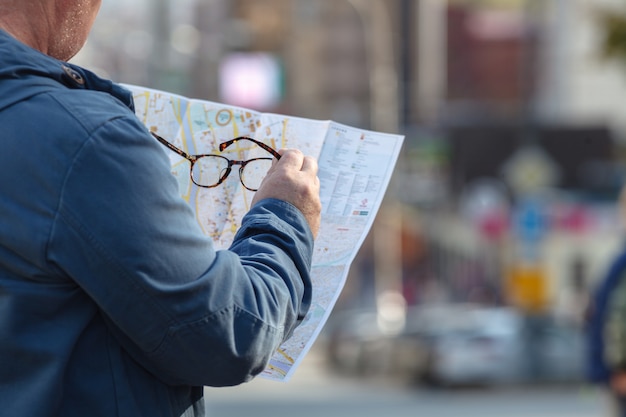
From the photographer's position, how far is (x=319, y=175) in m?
2.22

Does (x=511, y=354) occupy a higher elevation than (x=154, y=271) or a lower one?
lower

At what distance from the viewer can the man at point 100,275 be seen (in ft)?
5.53

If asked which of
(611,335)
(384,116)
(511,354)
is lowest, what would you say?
(511,354)

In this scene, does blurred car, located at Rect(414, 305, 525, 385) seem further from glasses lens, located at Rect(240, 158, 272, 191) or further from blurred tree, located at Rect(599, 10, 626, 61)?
glasses lens, located at Rect(240, 158, 272, 191)

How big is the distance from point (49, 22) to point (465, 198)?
39028mm

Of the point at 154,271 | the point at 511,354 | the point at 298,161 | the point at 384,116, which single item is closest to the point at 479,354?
the point at 511,354

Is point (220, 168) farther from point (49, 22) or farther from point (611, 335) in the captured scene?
point (611, 335)

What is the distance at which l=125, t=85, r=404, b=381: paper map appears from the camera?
2.14 meters

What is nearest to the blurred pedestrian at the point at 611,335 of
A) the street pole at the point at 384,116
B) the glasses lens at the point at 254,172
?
the glasses lens at the point at 254,172

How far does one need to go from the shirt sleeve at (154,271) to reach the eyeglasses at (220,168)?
36 cm

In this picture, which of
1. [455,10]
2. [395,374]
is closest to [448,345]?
[395,374]

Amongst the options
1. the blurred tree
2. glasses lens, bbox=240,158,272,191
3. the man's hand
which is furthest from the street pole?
the man's hand

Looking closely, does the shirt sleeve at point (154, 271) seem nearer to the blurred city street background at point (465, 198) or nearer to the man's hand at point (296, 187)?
the man's hand at point (296, 187)

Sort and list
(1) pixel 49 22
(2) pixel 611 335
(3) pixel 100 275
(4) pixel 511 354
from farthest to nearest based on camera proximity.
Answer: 1. (4) pixel 511 354
2. (2) pixel 611 335
3. (1) pixel 49 22
4. (3) pixel 100 275
